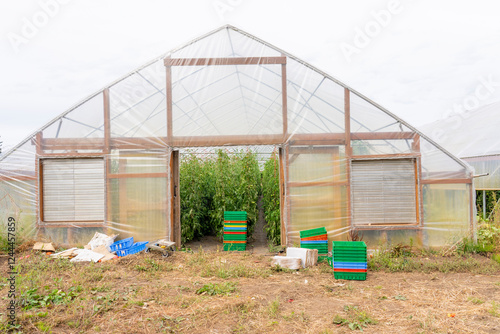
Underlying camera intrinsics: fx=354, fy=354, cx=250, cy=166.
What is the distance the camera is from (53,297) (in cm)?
440

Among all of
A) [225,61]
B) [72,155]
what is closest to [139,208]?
[72,155]

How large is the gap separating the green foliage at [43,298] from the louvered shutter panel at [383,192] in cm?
505

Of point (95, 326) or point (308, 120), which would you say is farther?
point (308, 120)

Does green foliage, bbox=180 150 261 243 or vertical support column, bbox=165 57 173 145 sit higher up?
vertical support column, bbox=165 57 173 145

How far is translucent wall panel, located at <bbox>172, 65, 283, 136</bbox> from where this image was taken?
7.25 m

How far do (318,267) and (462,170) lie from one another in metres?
3.45

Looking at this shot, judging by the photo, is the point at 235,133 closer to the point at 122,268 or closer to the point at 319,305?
the point at 122,268

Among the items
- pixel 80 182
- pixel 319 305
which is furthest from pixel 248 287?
pixel 80 182

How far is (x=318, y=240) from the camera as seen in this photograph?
6.62 m

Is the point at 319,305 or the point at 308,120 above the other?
the point at 308,120

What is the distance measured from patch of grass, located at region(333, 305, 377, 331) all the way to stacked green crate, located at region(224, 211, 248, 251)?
150 inches

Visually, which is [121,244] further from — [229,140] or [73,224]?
[229,140]

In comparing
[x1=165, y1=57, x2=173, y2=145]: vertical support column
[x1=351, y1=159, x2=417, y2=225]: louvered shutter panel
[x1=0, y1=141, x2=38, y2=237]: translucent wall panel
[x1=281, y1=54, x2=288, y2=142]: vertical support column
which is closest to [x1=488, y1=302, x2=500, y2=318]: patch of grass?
[x1=351, y1=159, x2=417, y2=225]: louvered shutter panel

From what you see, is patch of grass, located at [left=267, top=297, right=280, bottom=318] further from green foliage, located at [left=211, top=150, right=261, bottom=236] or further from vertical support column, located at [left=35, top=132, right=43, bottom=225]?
vertical support column, located at [left=35, top=132, right=43, bottom=225]
